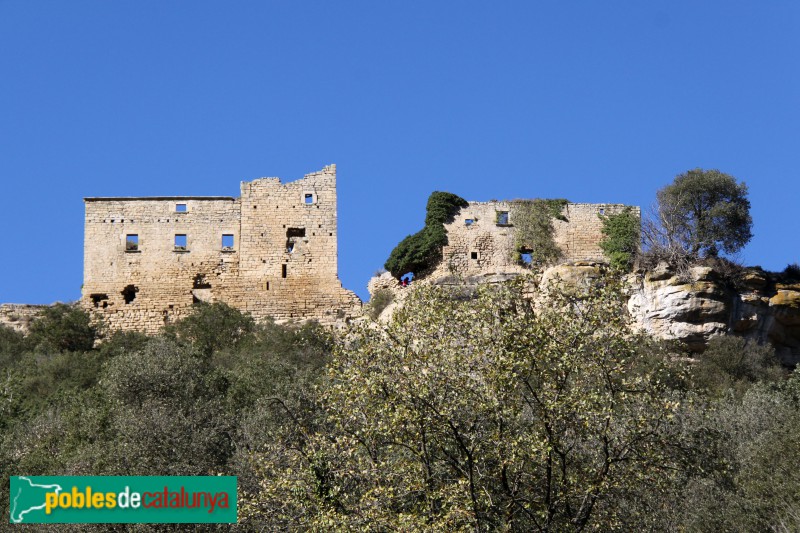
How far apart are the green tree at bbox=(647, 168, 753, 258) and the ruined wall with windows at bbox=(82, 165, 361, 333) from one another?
1024 centimetres

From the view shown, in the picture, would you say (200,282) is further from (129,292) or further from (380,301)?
(380,301)

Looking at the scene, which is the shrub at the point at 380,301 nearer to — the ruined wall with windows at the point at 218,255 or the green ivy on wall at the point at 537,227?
the ruined wall with windows at the point at 218,255

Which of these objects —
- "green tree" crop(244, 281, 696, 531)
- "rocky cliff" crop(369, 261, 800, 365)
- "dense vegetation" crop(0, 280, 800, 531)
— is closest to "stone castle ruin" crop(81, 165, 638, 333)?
"rocky cliff" crop(369, 261, 800, 365)

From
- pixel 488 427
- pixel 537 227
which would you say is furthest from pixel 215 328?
pixel 488 427

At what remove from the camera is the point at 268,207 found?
143ft

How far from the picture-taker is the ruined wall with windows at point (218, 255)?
141ft

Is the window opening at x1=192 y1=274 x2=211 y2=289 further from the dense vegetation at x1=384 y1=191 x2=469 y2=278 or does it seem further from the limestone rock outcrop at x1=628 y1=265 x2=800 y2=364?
the limestone rock outcrop at x1=628 y1=265 x2=800 y2=364

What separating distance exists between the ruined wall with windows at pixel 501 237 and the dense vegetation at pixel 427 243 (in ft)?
0.97

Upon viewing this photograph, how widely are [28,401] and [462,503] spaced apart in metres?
20.2

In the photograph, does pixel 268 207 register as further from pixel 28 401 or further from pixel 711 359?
pixel 711 359

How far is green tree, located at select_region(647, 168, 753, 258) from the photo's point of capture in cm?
3938

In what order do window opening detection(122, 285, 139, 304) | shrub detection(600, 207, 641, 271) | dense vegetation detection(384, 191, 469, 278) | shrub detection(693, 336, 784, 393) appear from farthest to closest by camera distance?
window opening detection(122, 285, 139, 304) → dense vegetation detection(384, 191, 469, 278) → shrub detection(600, 207, 641, 271) → shrub detection(693, 336, 784, 393)

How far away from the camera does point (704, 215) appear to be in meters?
39.8

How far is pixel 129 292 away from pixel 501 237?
12.4m
